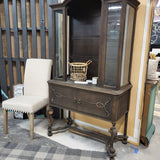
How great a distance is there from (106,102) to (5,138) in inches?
57.8

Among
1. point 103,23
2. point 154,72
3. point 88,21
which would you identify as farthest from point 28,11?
point 154,72

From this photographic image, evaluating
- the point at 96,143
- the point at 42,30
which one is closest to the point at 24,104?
the point at 96,143

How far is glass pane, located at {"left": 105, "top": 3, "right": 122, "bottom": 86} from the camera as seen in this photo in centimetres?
155

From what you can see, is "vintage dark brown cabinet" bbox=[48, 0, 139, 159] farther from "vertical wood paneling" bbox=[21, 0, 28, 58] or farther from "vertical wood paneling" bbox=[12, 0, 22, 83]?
"vertical wood paneling" bbox=[12, 0, 22, 83]

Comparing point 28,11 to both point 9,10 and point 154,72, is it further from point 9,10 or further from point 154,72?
point 154,72

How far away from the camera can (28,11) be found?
2.64m

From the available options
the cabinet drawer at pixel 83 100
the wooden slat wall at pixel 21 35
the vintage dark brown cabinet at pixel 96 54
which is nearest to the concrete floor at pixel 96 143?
the vintage dark brown cabinet at pixel 96 54

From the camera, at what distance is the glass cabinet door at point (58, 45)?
1970mm

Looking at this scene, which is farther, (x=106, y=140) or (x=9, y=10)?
(x=9, y=10)

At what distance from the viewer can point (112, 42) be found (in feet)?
5.35

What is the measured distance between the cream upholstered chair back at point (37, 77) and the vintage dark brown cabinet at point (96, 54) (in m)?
0.37

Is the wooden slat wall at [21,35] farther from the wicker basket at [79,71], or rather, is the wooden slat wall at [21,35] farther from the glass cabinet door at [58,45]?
the wicker basket at [79,71]

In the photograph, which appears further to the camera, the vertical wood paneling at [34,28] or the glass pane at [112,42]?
the vertical wood paneling at [34,28]

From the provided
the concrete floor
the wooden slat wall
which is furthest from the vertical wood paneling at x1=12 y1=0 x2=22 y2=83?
the concrete floor
